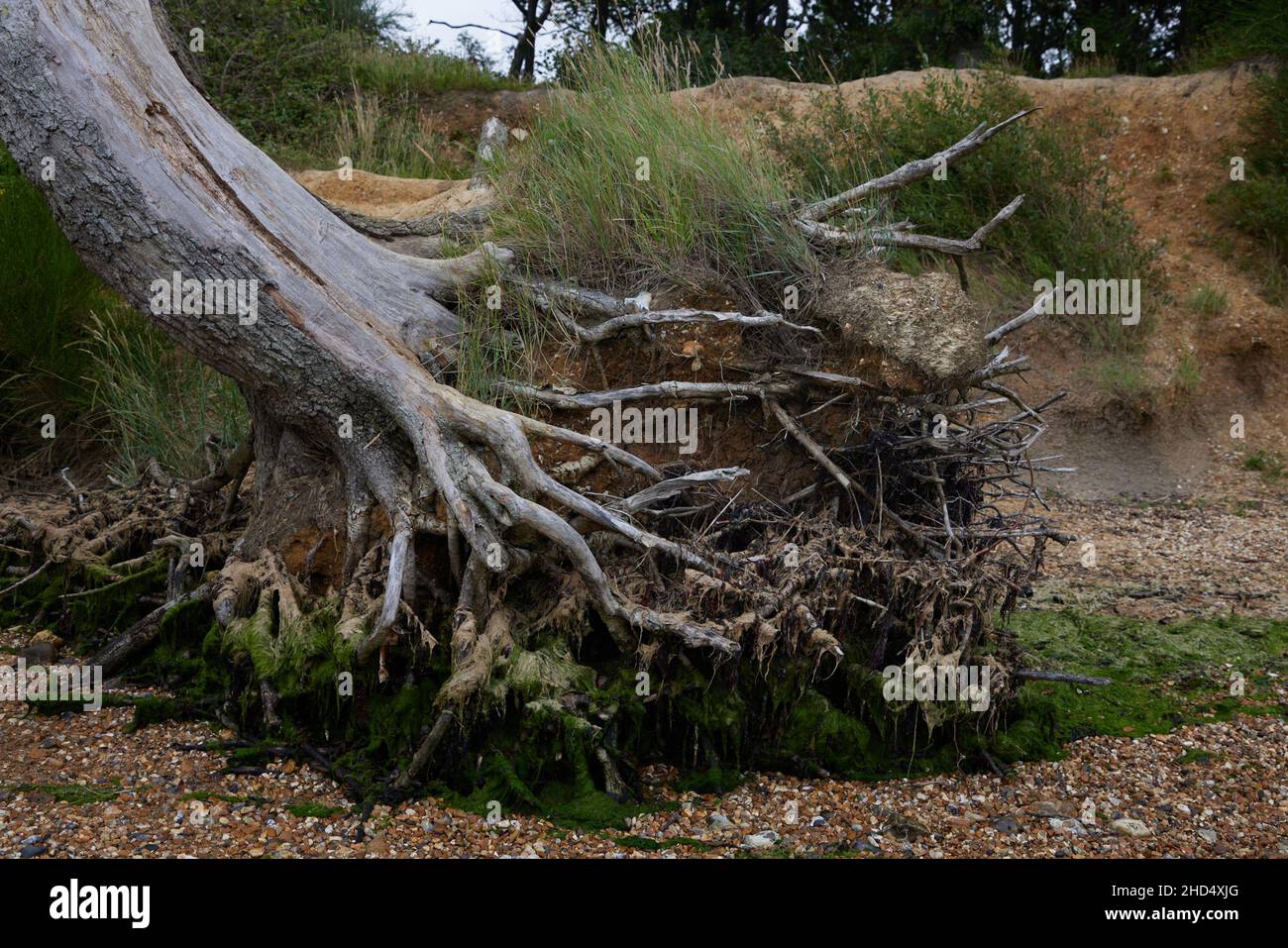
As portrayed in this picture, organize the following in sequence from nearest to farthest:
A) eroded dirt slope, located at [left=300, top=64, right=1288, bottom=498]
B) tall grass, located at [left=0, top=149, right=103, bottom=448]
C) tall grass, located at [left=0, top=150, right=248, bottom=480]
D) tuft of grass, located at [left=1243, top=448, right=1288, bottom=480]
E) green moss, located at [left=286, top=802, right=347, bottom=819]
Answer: green moss, located at [left=286, top=802, right=347, bottom=819]
tall grass, located at [left=0, top=150, right=248, bottom=480]
tall grass, located at [left=0, top=149, right=103, bottom=448]
tuft of grass, located at [left=1243, top=448, right=1288, bottom=480]
eroded dirt slope, located at [left=300, top=64, right=1288, bottom=498]

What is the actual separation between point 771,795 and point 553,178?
3.13 metres

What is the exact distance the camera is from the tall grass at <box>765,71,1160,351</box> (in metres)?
9.87

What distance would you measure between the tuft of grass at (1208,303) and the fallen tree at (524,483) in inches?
A: 225

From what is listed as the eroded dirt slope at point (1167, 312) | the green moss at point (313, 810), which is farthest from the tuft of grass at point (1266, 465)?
the green moss at point (313, 810)

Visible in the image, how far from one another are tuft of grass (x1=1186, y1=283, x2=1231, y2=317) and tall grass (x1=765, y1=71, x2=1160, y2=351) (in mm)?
321

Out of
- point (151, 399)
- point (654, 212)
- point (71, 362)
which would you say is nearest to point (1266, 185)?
point (654, 212)

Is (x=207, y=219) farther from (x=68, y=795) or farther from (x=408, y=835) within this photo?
(x=408, y=835)

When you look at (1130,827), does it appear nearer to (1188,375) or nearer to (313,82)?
(1188,375)

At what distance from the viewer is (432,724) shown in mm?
4262

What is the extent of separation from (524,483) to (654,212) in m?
1.57

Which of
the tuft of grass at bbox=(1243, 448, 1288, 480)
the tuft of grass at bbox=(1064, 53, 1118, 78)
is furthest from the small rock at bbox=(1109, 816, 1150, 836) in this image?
the tuft of grass at bbox=(1064, 53, 1118, 78)

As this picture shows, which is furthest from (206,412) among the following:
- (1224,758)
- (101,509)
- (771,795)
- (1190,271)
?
(1190,271)

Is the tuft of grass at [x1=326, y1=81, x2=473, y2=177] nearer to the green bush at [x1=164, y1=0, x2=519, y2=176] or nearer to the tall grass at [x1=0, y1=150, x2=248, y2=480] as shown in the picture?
the green bush at [x1=164, y1=0, x2=519, y2=176]

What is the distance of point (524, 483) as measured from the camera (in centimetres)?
456
